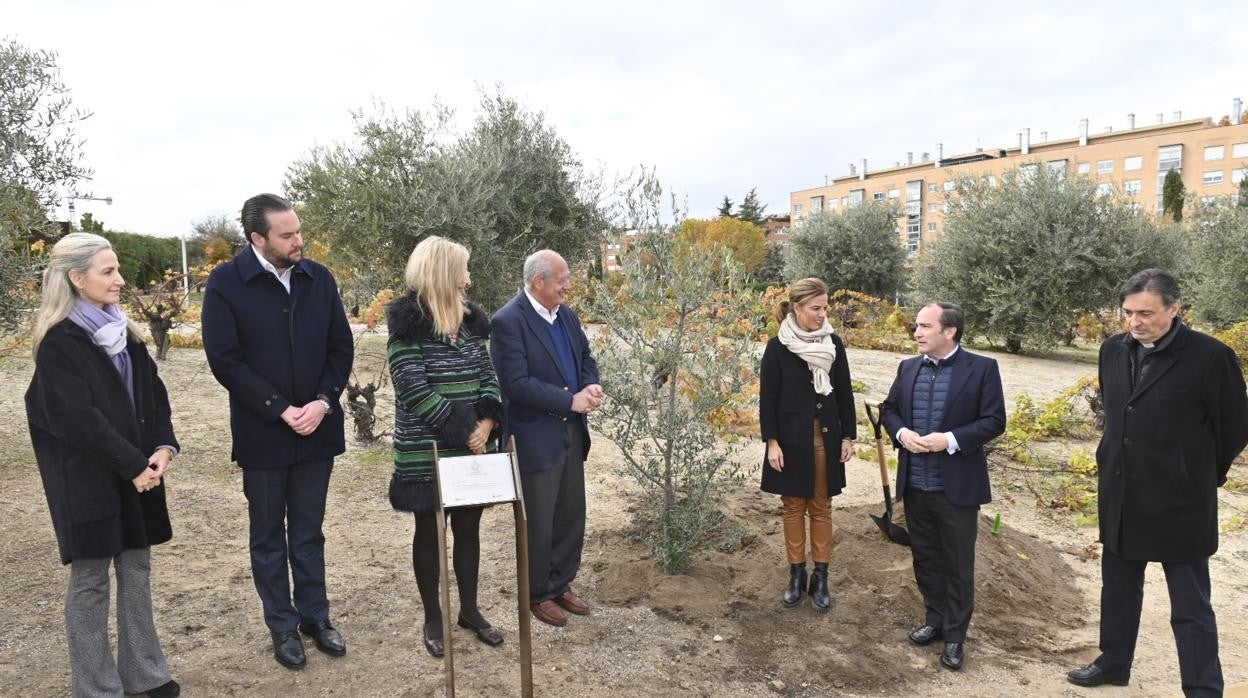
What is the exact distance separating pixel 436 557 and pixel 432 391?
82 cm

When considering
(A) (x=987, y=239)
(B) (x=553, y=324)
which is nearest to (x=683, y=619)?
(B) (x=553, y=324)

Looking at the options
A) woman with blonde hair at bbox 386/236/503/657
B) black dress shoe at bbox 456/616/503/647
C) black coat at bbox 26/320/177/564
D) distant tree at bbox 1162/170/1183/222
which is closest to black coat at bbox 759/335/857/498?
woman with blonde hair at bbox 386/236/503/657

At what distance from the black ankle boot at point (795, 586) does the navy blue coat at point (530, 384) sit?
1.55 meters

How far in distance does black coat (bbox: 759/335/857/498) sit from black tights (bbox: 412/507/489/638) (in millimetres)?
1632

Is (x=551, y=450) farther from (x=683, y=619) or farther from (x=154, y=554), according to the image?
(x=154, y=554)

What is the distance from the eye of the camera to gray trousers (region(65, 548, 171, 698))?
2854mm

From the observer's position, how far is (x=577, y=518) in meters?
4.12

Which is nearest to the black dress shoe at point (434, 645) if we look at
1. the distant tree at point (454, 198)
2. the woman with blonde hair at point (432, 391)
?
the woman with blonde hair at point (432, 391)

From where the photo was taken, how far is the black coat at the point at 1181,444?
3143 millimetres

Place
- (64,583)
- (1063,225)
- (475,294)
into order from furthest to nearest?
(1063,225) → (475,294) → (64,583)

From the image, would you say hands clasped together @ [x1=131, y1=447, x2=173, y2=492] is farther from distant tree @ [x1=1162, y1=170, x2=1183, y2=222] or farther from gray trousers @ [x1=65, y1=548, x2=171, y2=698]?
distant tree @ [x1=1162, y1=170, x2=1183, y2=222]

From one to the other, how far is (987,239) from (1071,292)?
7.24 feet

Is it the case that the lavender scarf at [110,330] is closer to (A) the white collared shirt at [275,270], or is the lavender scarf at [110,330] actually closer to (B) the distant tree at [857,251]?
(A) the white collared shirt at [275,270]

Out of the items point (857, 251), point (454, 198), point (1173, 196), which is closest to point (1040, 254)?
point (857, 251)
